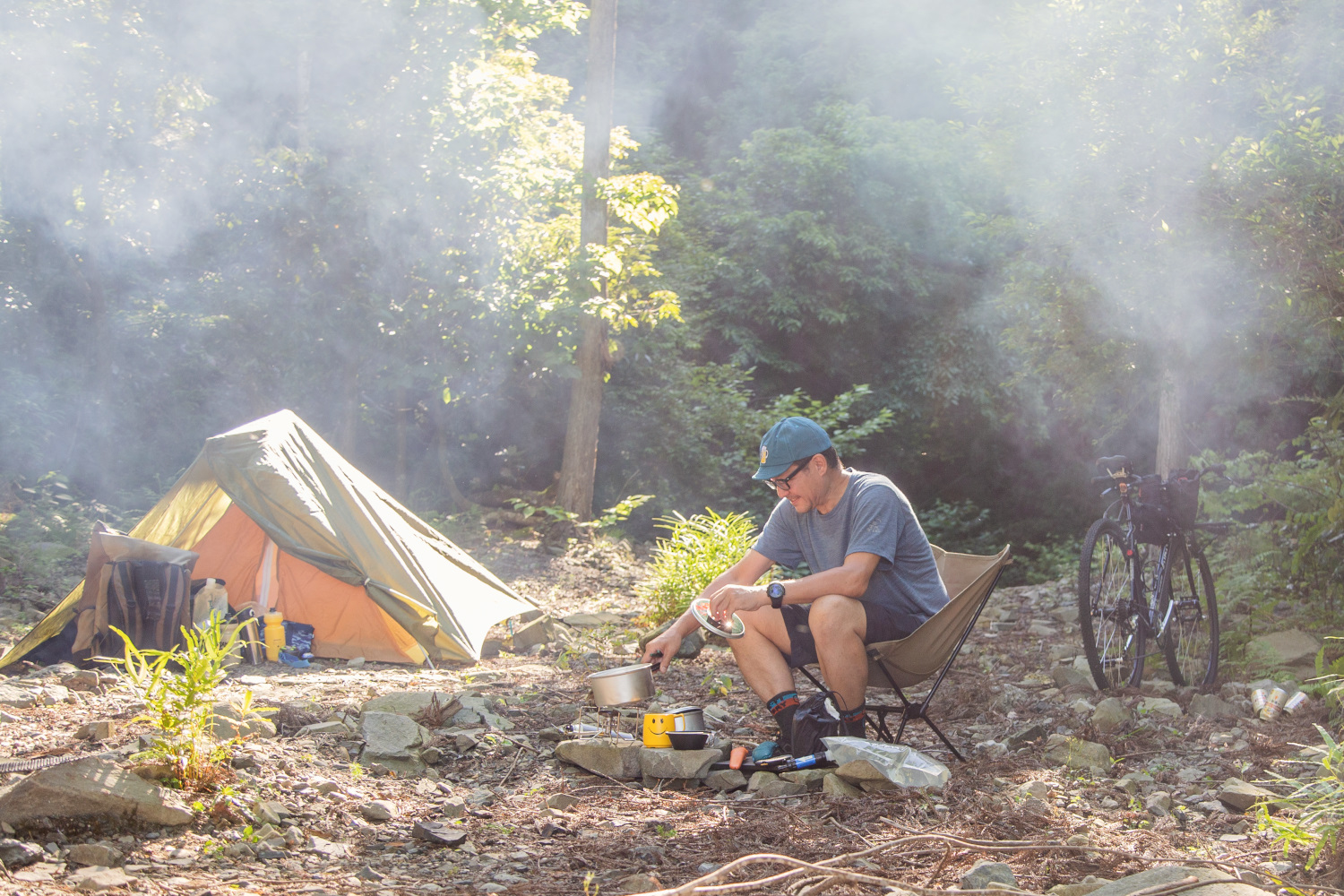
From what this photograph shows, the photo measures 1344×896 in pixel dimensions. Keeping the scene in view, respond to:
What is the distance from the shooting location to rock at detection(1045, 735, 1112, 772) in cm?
310

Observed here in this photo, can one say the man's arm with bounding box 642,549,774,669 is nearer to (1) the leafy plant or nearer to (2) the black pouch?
(2) the black pouch

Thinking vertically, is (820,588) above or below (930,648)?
above

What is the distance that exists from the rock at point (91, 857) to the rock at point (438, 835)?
63 cm

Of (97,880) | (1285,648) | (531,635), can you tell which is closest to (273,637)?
(531,635)

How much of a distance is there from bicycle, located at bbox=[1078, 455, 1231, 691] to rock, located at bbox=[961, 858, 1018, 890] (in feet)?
7.07

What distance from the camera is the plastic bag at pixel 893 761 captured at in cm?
265

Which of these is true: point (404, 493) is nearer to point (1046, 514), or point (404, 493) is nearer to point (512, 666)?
point (512, 666)

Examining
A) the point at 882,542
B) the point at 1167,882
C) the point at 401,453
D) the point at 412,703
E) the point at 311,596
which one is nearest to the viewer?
the point at 1167,882

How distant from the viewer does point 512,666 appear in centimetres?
492

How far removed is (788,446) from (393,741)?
150 cm

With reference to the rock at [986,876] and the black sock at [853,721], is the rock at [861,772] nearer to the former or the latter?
the black sock at [853,721]

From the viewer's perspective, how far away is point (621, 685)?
296 centimetres

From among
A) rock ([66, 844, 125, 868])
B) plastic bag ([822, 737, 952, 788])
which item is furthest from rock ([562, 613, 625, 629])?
rock ([66, 844, 125, 868])

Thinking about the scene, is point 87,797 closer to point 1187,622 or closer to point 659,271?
point 1187,622
